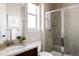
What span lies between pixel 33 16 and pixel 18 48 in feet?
1.30

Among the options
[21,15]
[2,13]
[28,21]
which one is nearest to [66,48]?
[28,21]

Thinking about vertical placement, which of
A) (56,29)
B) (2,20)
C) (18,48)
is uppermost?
(2,20)

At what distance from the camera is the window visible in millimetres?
1316

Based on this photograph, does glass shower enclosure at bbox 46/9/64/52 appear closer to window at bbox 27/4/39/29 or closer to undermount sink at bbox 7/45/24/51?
window at bbox 27/4/39/29

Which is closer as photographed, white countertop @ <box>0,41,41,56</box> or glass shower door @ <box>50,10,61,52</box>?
white countertop @ <box>0,41,41,56</box>

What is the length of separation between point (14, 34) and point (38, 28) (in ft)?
0.91

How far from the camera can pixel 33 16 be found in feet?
4.34

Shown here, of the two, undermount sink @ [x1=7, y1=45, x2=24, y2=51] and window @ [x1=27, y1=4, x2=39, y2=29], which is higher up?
window @ [x1=27, y1=4, x2=39, y2=29]

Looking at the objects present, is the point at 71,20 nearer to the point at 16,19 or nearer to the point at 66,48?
the point at 66,48

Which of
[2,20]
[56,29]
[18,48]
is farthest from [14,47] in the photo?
[56,29]

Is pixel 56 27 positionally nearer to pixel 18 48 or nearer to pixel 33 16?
pixel 33 16

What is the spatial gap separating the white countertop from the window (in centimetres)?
19

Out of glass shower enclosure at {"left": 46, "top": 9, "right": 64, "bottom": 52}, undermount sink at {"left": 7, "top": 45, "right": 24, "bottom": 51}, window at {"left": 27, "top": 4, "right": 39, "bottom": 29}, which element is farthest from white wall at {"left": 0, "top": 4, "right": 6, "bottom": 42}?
glass shower enclosure at {"left": 46, "top": 9, "right": 64, "bottom": 52}

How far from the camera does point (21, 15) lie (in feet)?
4.28
